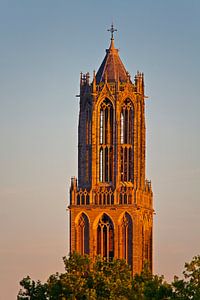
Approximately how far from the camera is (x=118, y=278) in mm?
138500

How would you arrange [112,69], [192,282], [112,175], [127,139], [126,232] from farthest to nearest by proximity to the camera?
[112,69] < [127,139] < [112,175] < [126,232] < [192,282]

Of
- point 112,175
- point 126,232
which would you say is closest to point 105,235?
point 126,232

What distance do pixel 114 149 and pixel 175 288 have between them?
60.0 meters

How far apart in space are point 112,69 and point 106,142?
25.5 feet

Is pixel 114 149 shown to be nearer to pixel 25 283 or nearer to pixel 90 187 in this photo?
pixel 90 187

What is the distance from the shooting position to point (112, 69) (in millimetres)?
187625

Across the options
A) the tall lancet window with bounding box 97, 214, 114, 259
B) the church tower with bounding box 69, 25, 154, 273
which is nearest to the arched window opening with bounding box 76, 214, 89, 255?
the church tower with bounding box 69, 25, 154, 273

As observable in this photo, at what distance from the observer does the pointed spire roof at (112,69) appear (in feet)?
614

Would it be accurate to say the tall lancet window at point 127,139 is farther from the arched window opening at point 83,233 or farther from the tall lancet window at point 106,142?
the arched window opening at point 83,233

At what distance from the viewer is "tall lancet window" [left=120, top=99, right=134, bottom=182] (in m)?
185

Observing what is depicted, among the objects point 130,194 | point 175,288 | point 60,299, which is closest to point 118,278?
point 60,299

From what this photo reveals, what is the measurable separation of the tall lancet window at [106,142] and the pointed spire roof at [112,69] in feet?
8.67

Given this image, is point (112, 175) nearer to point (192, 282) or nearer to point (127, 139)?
point (127, 139)

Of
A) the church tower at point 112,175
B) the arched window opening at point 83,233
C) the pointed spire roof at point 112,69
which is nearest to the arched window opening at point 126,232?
the church tower at point 112,175
